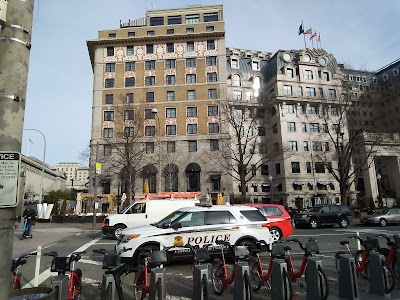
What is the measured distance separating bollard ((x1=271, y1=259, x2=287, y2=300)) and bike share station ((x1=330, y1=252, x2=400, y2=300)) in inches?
42.8

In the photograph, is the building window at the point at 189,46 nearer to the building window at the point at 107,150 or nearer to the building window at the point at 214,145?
the building window at the point at 214,145

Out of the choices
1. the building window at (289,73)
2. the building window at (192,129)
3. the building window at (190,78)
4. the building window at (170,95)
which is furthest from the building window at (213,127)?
the building window at (289,73)

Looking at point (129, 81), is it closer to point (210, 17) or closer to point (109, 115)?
point (109, 115)

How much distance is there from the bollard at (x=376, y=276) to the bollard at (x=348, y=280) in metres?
0.50

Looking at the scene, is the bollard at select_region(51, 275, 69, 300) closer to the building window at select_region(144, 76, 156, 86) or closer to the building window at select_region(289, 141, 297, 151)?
→ the building window at select_region(144, 76, 156, 86)

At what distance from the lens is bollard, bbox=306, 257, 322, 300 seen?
18.0 feet

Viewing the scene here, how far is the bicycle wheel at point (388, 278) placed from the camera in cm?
598

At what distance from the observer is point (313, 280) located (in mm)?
5559

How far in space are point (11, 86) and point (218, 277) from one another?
5735mm

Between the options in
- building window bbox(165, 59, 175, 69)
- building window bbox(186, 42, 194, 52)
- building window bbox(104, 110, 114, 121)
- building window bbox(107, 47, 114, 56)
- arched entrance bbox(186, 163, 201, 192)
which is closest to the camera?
arched entrance bbox(186, 163, 201, 192)

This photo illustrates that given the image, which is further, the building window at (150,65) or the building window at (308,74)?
the building window at (308,74)

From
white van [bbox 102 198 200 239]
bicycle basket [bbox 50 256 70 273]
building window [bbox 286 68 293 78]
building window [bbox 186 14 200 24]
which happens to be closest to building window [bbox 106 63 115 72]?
building window [bbox 186 14 200 24]

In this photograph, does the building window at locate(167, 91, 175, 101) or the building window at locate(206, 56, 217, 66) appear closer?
the building window at locate(167, 91, 175, 101)

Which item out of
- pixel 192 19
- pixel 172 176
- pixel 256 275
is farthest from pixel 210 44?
pixel 256 275
